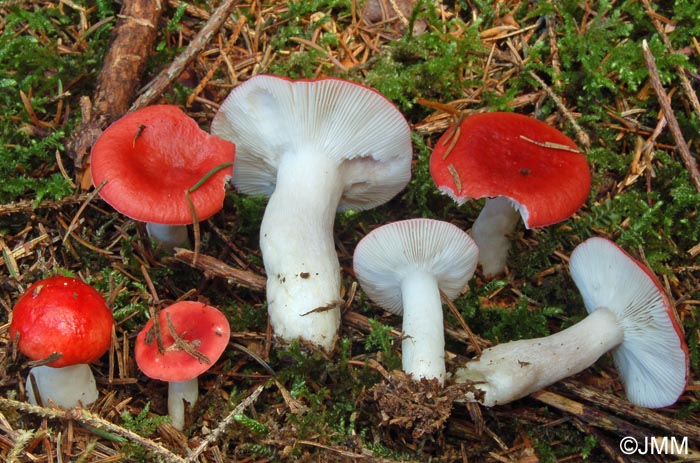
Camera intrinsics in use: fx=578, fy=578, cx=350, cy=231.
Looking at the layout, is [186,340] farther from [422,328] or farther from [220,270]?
[422,328]

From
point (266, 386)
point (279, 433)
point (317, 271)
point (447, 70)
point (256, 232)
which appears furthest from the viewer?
point (447, 70)

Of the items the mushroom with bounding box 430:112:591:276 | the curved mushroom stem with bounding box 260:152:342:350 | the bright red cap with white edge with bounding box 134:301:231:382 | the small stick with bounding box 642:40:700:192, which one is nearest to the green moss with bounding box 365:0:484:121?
the mushroom with bounding box 430:112:591:276

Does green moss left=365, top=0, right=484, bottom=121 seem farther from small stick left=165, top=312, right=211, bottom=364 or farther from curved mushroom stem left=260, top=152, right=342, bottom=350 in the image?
small stick left=165, top=312, right=211, bottom=364

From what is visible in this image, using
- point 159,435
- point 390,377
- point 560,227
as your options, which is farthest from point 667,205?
point 159,435

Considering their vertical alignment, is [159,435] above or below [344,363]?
below

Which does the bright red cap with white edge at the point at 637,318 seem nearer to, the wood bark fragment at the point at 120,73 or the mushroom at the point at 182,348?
the mushroom at the point at 182,348

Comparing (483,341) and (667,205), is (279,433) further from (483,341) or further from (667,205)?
(667,205)
